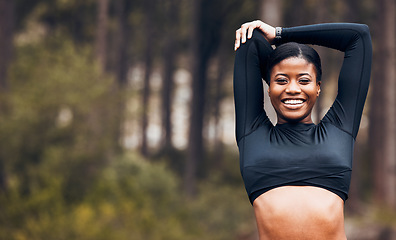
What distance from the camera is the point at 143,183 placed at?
16656 millimetres

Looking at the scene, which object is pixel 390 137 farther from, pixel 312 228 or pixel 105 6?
pixel 312 228

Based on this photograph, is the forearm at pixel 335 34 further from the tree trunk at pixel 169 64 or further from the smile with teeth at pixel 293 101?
the tree trunk at pixel 169 64

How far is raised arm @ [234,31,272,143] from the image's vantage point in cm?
302

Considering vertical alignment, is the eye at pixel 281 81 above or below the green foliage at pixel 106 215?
above

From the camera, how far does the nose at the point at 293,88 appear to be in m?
2.90

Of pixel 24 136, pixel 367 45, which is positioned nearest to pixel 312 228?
pixel 367 45

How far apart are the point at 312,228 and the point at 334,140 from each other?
0.42 m

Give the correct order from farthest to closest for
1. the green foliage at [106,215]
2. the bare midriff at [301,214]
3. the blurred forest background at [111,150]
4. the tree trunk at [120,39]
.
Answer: the tree trunk at [120,39], the blurred forest background at [111,150], the green foliage at [106,215], the bare midriff at [301,214]

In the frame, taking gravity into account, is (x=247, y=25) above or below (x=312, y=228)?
above

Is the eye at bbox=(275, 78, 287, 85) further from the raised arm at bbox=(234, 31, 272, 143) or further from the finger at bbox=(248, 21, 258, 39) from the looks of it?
the finger at bbox=(248, 21, 258, 39)

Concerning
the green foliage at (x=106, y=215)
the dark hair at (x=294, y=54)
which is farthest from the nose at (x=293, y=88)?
the green foliage at (x=106, y=215)

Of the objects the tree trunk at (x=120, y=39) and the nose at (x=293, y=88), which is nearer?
the nose at (x=293, y=88)

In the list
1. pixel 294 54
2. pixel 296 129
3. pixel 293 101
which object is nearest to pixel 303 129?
pixel 296 129

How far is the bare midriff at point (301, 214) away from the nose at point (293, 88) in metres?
0.45
